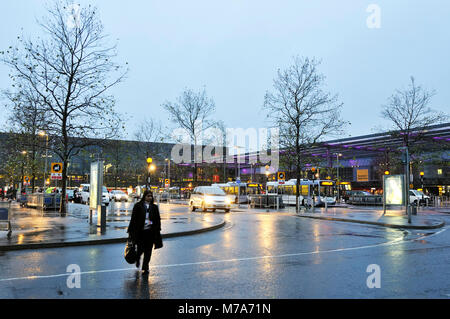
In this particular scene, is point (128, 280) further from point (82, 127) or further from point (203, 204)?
point (203, 204)

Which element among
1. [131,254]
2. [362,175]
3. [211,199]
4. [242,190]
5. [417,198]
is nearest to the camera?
[131,254]

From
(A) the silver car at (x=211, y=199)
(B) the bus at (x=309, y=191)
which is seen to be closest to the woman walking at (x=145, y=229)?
(A) the silver car at (x=211, y=199)

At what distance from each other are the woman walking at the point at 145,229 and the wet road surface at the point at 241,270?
53 cm

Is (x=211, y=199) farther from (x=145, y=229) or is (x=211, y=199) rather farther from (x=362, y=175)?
(x=362, y=175)

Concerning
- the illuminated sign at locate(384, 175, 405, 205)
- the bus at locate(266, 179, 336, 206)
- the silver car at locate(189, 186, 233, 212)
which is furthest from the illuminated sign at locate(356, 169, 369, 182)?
the illuminated sign at locate(384, 175, 405, 205)

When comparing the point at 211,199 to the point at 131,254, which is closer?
the point at 131,254

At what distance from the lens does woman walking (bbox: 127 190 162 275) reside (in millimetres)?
7574

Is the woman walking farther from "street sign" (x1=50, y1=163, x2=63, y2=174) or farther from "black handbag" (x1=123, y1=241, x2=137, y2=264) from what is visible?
"street sign" (x1=50, y1=163, x2=63, y2=174)

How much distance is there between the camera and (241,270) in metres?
8.07

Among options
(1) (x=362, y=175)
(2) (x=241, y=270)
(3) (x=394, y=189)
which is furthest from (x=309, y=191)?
(1) (x=362, y=175)

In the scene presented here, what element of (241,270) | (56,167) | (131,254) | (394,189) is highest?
(56,167)

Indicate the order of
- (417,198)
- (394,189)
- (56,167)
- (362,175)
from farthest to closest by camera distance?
(362,175) → (417,198) → (394,189) → (56,167)

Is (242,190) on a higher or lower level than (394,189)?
lower

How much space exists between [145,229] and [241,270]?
212 centimetres
